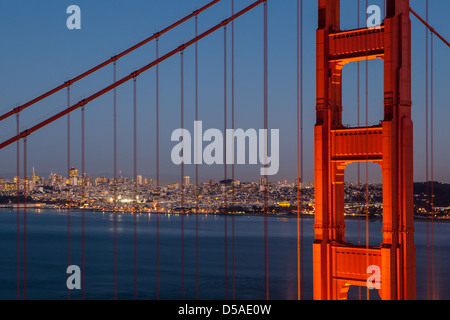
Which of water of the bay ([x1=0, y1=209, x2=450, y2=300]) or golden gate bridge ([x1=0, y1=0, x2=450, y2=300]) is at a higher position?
golden gate bridge ([x1=0, y1=0, x2=450, y2=300])

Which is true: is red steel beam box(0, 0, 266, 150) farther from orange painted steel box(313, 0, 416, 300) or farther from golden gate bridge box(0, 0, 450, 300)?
orange painted steel box(313, 0, 416, 300)

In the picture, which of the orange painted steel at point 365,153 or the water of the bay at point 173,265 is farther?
the water of the bay at point 173,265

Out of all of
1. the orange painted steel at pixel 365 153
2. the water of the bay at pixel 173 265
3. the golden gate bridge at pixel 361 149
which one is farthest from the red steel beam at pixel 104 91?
the water of the bay at pixel 173 265

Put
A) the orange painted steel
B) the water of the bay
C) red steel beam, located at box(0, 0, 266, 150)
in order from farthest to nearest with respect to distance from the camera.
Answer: the water of the bay, the orange painted steel, red steel beam, located at box(0, 0, 266, 150)

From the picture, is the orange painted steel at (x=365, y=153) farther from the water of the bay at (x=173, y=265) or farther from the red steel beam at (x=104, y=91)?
the water of the bay at (x=173, y=265)

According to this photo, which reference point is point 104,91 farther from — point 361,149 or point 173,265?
point 173,265

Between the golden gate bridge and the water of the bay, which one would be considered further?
the water of the bay

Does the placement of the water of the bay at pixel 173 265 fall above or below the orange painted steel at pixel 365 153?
below

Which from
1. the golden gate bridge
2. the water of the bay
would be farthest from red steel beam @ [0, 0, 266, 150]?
the water of the bay

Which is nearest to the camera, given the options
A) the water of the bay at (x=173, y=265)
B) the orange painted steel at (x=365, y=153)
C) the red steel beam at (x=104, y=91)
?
the red steel beam at (x=104, y=91)
